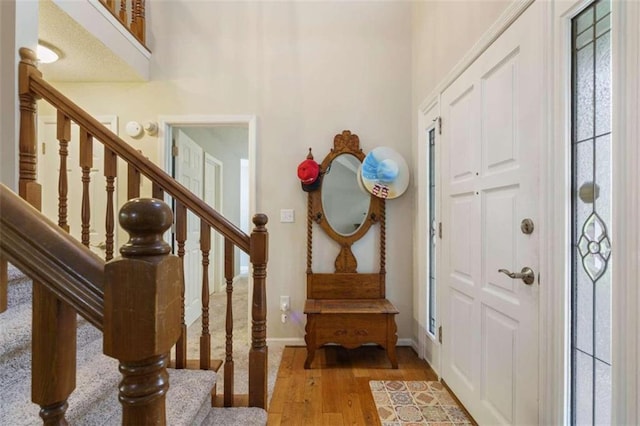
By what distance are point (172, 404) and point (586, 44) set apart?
2.09 meters

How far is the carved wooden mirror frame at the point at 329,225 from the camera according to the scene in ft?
8.75

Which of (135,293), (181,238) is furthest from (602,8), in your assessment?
(181,238)

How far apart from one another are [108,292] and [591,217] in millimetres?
1373

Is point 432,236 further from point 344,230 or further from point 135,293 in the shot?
point 135,293

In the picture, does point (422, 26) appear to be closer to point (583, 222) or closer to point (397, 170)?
point (397, 170)

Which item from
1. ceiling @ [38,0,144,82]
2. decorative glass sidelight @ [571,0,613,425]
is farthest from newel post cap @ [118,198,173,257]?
ceiling @ [38,0,144,82]

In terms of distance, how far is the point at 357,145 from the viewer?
2691mm

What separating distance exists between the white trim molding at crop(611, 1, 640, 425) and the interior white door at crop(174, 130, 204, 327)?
297 cm

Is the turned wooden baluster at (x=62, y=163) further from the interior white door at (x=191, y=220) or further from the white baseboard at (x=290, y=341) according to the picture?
the white baseboard at (x=290, y=341)

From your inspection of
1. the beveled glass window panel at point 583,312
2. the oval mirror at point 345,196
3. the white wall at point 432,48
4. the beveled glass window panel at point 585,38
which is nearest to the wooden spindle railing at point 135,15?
the oval mirror at point 345,196

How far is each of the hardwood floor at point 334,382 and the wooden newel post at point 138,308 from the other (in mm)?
1567

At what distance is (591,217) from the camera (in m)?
1.03

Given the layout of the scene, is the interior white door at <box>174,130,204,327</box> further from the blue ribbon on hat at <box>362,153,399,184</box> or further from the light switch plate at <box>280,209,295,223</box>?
the blue ribbon on hat at <box>362,153,399,184</box>

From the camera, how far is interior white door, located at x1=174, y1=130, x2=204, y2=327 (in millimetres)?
2957
